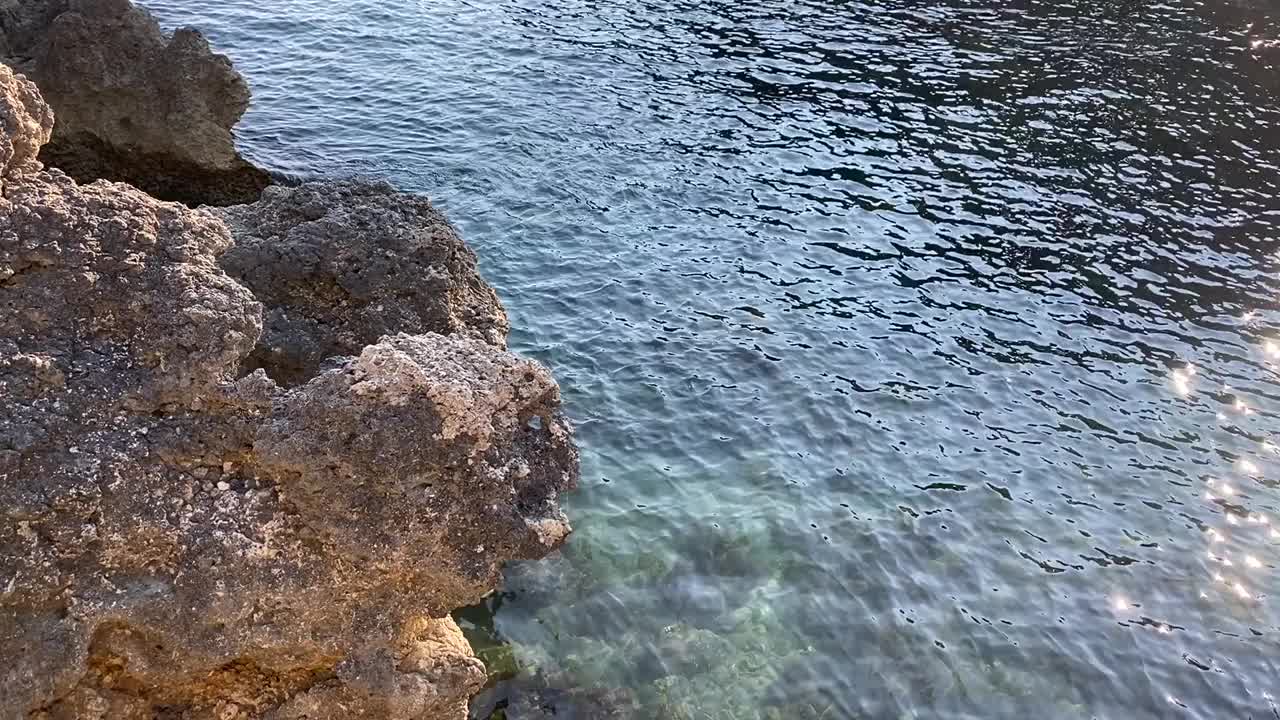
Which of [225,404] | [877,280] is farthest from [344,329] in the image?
[877,280]

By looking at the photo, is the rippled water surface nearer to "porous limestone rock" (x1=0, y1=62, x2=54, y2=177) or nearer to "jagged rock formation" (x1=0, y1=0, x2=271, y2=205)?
"jagged rock formation" (x1=0, y1=0, x2=271, y2=205)

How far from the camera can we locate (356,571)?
8750 millimetres

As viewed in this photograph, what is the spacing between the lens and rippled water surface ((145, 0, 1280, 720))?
13.6 metres

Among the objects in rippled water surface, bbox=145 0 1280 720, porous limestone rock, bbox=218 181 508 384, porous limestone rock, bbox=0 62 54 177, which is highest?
porous limestone rock, bbox=0 62 54 177

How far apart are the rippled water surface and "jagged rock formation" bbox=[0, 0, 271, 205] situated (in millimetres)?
3290

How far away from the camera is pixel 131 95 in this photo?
1845cm

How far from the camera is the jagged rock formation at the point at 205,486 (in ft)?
25.2

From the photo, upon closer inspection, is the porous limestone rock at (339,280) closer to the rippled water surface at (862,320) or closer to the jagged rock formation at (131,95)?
the rippled water surface at (862,320)

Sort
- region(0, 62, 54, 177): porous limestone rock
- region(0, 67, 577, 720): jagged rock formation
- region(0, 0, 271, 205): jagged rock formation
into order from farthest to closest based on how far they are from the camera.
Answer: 1. region(0, 0, 271, 205): jagged rock formation
2. region(0, 62, 54, 177): porous limestone rock
3. region(0, 67, 577, 720): jagged rock formation

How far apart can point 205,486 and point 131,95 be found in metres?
13.0

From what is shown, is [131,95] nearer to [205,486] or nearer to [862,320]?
[205,486]

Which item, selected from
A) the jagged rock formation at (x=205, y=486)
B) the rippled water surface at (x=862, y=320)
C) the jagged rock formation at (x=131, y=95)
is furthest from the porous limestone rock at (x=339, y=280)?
the jagged rock formation at (x=131, y=95)

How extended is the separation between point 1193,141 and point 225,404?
86.5 ft

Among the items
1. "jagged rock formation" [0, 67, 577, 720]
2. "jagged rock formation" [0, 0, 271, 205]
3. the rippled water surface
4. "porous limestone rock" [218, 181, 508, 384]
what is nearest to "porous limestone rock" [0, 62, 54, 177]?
"jagged rock formation" [0, 67, 577, 720]
